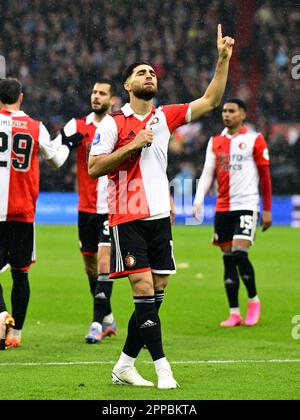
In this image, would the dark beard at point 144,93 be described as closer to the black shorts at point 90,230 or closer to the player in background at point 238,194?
the black shorts at point 90,230

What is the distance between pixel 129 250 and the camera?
23.1ft

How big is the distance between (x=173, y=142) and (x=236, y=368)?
18.7m

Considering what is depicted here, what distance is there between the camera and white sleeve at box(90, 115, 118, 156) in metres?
7.09

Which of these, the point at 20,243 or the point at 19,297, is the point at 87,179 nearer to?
the point at 20,243

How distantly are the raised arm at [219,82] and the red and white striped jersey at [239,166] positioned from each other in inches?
156

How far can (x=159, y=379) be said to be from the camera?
6.86 meters

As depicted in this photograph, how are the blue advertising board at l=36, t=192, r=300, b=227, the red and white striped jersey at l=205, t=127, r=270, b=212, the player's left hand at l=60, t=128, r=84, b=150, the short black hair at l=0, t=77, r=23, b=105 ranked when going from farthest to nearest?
the blue advertising board at l=36, t=192, r=300, b=227 → the red and white striped jersey at l=205, t=127, r=270, b=212 → the player's left hand at l=60, t=128, r=84, b=150 → the short black hair at l=0, t=77, r=23, b=105

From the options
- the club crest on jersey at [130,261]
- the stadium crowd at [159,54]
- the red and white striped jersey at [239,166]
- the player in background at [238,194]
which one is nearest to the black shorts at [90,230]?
the player in background at [238,194]

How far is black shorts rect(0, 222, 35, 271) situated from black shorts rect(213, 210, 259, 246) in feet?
8.55

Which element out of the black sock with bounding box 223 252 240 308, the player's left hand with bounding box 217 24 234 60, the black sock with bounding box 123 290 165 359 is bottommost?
the black sock with bounding box 123 290 165 359

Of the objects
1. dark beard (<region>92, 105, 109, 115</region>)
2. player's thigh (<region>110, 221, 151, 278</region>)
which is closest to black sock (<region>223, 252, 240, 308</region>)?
dark beard (<region>92, 105, 109, 115</region>)

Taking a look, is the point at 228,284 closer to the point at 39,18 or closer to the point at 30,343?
the point at 30,343

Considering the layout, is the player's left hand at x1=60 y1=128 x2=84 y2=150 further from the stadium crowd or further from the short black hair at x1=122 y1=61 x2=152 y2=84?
the stadium crowd

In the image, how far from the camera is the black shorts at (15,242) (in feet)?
30.1
